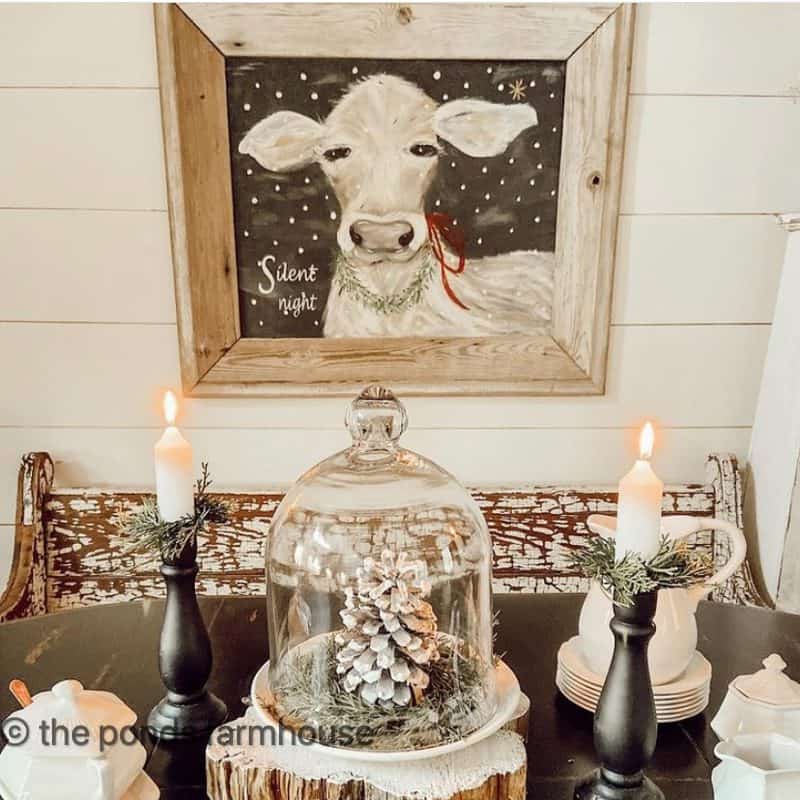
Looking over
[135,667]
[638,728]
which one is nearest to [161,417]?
[135,667]

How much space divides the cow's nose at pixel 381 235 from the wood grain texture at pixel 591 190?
0.30 metres

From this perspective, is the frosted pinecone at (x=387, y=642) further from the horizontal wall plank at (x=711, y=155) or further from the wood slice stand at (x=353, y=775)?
the horizontal wall plank at (x=711, y=155)

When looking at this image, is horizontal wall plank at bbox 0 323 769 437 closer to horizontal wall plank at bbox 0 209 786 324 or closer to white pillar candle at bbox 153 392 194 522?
horizontal wall plank at bbox 0 209 786 324

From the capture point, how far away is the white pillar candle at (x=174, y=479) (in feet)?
2.80

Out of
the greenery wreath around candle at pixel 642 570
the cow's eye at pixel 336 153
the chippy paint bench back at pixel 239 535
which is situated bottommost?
the chippy paint bench back at pixel 239 535

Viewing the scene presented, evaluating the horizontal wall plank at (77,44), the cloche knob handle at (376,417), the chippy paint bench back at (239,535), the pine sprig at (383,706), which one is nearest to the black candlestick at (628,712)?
the pine sprig at (383,706)

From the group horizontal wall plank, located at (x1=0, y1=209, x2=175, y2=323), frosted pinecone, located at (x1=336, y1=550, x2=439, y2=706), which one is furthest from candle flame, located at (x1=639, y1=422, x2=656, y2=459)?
horizontal wall plank, located at (x1=0, y1=209, x2=175, y2=323)

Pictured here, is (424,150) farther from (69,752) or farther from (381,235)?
(69,752)

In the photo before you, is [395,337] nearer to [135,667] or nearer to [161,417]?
[161,417]

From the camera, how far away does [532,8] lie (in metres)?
1.49

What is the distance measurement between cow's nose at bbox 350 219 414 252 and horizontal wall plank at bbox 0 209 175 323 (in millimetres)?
367

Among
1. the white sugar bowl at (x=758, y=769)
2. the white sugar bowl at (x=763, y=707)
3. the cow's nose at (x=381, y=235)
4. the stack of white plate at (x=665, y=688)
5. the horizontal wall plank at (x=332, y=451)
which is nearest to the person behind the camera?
the white sugar bowl at (x=758, y=769)

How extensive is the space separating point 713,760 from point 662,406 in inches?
37.6

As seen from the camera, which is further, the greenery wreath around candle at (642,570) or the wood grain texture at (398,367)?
the wood grain texture at (398,367)
